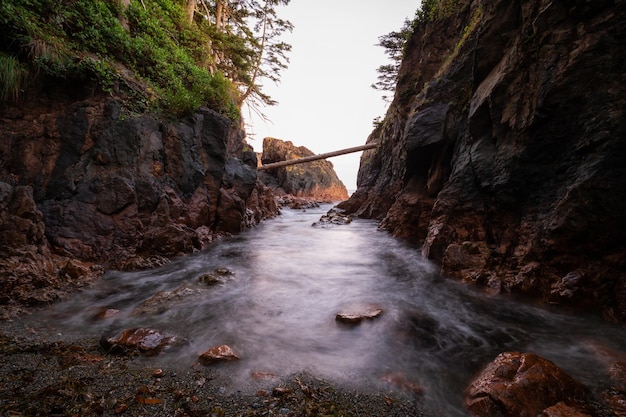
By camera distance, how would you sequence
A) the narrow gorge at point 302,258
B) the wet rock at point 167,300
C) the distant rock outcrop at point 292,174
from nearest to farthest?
the narrow gorge at point 302,258 < the wet rock at point 167,300 < the distant rock outcrop at point 292,174

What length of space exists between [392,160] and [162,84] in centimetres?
955

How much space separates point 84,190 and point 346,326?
192 inches

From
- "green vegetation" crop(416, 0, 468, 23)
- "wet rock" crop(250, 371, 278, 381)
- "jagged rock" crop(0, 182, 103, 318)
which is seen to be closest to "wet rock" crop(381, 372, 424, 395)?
"wet rock" crop(250, 371, 278, 381)

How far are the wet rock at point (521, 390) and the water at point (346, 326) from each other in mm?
168

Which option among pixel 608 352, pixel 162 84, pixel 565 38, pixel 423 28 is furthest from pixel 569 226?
pixel 423 28

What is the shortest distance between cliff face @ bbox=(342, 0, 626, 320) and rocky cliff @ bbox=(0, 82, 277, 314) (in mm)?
6037

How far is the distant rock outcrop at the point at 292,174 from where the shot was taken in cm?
2959

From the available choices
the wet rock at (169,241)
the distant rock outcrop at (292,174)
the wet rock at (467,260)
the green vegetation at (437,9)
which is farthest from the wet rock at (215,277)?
the distant rock outcrop at (292,174)

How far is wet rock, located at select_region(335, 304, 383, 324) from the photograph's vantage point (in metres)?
3.33

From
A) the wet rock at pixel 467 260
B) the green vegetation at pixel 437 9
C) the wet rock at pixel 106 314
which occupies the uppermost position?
the green vegetation at pixel 437 9

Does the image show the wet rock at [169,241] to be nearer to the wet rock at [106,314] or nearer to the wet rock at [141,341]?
the wet rock at [106,314]

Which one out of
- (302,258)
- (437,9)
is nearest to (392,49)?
(437,9)

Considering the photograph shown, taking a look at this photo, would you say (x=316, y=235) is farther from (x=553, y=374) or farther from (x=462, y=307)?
(x=553, y=374)

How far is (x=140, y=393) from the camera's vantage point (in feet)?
5.99
